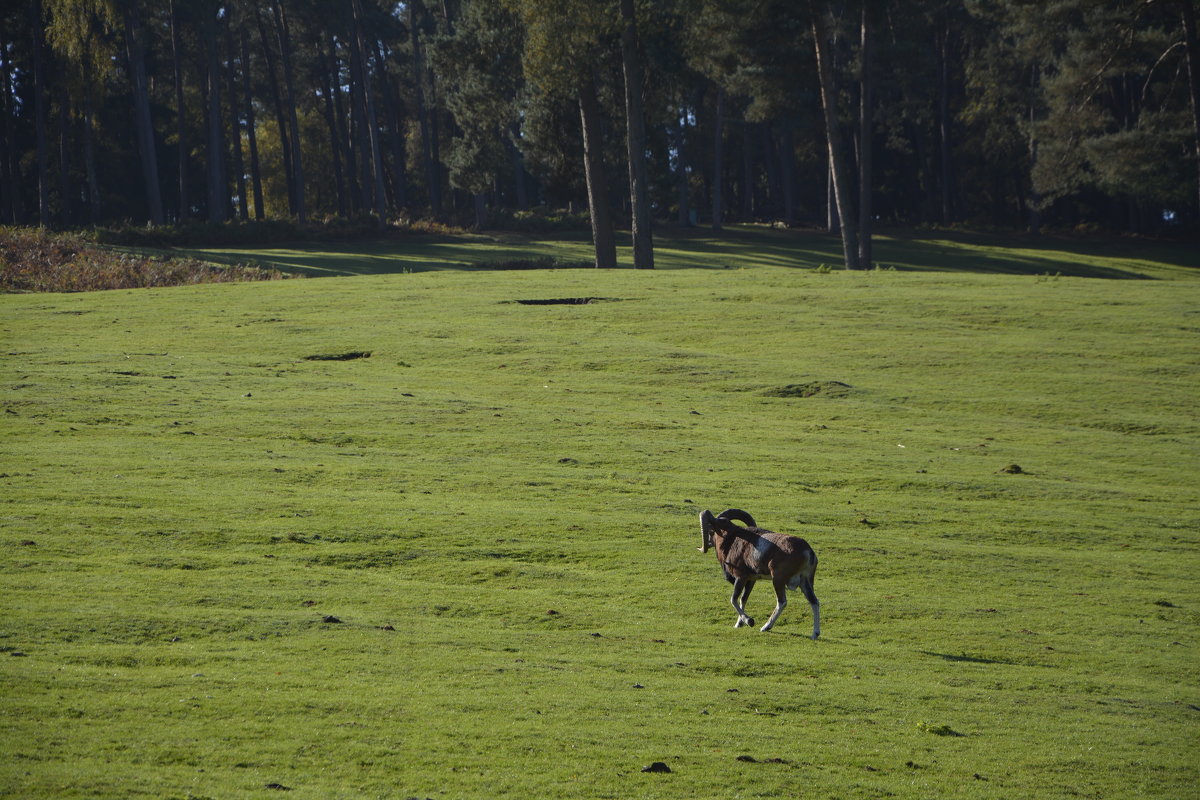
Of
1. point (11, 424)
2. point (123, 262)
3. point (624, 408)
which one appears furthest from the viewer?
point (123, 262)

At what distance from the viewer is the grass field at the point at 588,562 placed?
8.71 metres

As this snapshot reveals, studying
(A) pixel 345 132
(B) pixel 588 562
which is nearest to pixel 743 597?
(B) pixel 588 562

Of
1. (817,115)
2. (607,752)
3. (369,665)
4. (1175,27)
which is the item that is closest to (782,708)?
(607,752)

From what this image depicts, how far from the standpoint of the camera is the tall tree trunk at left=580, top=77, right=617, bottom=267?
5266cm

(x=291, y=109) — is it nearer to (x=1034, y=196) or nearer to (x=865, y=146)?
(x=865, y=146)

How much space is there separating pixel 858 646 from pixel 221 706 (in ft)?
21.0

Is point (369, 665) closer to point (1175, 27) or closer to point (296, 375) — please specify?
point (296, 375)

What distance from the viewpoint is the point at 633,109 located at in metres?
50.7

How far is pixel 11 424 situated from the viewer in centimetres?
2058

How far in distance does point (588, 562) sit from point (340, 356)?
17414mm

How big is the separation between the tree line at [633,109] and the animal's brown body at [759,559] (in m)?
41.6

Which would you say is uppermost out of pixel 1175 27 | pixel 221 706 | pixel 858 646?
pixel 1175 27

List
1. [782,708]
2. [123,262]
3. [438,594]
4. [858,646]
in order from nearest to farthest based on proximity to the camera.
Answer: [782,708], [858,646], [438,594], [123,262]

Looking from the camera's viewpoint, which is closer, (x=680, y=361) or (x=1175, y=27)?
(x=680, y=361)
